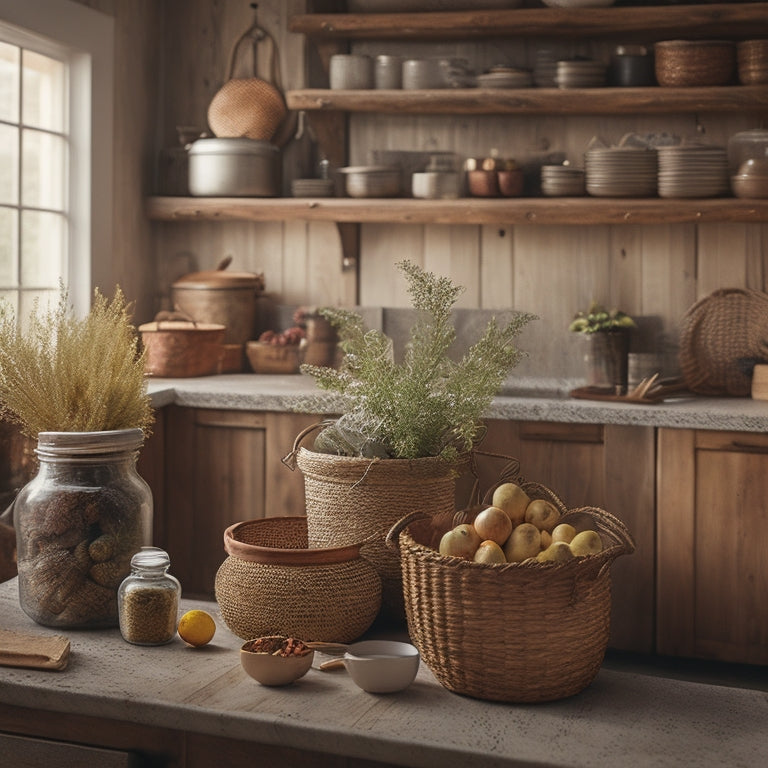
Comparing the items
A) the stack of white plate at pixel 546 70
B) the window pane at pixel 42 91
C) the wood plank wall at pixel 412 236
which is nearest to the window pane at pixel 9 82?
the window pane at pixel 42 91

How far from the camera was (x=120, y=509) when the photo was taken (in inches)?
65.7

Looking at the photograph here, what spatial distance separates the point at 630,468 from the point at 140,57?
2522mm

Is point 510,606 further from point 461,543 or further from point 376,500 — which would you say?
point 376,500

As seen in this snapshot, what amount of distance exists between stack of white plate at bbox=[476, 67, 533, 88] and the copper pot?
1.19 meters

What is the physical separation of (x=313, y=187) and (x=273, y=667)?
3.08 metres

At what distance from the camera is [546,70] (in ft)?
13.3

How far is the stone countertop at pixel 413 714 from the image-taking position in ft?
4.13

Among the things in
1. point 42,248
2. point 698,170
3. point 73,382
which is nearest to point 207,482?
point 42,248

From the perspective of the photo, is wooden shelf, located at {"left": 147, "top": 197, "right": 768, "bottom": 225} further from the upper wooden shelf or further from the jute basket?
the upper wooden shelf

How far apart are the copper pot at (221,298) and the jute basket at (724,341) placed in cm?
169

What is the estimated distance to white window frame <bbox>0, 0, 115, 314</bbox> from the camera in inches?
159

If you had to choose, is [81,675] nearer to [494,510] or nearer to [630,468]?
[494,510]

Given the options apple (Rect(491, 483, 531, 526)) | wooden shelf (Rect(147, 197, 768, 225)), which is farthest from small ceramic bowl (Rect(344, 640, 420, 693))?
wooden shelf (Rect(147, 197, 768, 225))

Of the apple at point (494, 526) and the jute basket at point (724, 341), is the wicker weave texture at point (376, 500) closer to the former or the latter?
the apple at point (494, 526)
